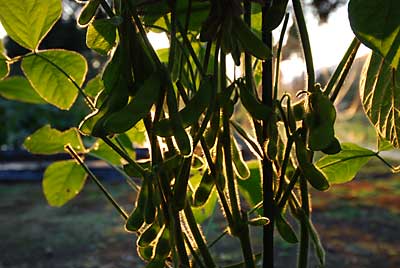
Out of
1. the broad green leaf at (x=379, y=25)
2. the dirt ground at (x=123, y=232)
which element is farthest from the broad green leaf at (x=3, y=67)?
the dirt ground at (x=123, y=232)

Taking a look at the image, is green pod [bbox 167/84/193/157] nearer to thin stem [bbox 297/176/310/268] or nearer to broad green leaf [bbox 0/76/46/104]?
thin stem [bbox 297/176/310/268]

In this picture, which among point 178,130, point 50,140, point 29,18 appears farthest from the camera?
point 50,140

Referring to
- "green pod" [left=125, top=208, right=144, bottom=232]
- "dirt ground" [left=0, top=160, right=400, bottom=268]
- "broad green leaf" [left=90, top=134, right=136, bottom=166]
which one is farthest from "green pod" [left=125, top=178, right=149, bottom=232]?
"dirt ground" [left=0, top=160, right=400, bottom=268]

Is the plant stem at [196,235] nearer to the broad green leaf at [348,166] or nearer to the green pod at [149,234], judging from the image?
the green pod at [149,234]

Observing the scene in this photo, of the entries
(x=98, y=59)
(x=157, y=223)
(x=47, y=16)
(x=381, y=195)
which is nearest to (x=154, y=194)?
(x=157, y=223)

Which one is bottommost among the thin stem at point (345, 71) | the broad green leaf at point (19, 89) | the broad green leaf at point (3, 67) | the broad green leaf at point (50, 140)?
the broad green leaf at point (50, 140)

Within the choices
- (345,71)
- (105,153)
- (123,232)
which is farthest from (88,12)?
(123,232)

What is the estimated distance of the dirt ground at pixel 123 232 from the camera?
4.59 feet

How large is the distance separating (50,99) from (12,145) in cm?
374

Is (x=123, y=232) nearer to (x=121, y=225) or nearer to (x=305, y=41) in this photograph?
(x=121, y=225)

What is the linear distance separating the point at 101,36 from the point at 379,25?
121 millimetres

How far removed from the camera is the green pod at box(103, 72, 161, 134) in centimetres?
20

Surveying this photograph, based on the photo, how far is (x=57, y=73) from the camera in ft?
1.19

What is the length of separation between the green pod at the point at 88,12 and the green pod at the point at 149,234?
0.09 meters
